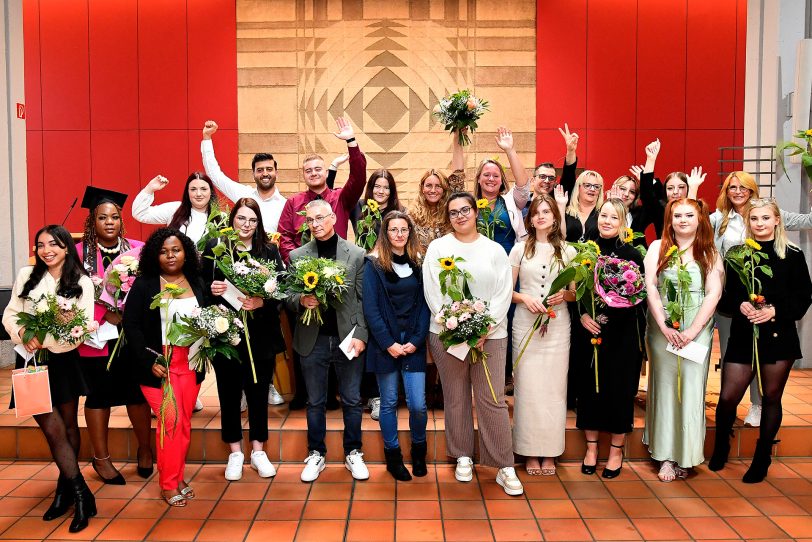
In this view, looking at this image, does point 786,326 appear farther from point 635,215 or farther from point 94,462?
point 94,462

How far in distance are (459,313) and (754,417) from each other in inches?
93.9

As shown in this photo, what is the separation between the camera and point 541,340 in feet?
13.5

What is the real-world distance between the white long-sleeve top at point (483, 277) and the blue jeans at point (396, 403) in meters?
0.45

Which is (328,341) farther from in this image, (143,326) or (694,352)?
(694,352)

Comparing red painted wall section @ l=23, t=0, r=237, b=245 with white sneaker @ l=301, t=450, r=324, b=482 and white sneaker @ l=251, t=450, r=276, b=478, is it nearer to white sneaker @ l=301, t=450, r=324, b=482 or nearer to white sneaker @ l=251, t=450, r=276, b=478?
white sneaker @ l=251, t=450, r=276, b=478

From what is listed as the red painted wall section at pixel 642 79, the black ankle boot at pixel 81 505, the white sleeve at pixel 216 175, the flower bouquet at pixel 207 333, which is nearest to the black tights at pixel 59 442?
the black ankle boot at pixel 81 505

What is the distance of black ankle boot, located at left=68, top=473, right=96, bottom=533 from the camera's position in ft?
11.5

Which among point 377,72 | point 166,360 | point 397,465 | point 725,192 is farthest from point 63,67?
point 725,192

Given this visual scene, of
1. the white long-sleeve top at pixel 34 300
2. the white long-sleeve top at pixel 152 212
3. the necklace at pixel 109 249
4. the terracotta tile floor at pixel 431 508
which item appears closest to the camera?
the terracotta tile floor at pixel 431 508

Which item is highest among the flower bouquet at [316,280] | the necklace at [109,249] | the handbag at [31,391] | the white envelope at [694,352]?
the necklace at [109,249]

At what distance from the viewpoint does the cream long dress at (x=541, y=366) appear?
4090 millimetres

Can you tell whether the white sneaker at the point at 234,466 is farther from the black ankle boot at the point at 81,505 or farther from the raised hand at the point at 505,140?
the raised hand at the point at 505,140

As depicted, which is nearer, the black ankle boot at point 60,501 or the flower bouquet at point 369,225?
the black ankle boot at point 60,501

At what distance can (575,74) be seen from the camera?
8.69 meters
